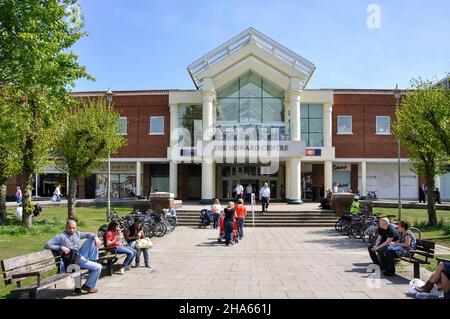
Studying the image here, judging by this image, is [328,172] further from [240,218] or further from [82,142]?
[82,142]

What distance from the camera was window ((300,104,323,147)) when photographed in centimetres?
3391

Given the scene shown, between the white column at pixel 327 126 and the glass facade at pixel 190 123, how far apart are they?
9341 millimetres

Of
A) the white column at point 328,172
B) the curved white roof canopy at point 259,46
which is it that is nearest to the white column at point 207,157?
the curved white roof canopy at point 259,46

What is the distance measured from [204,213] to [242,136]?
11662 mm

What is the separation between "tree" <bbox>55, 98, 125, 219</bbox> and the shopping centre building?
379 inches

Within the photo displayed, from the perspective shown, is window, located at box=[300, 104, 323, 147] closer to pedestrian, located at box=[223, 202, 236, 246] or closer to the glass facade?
→ the glass facade

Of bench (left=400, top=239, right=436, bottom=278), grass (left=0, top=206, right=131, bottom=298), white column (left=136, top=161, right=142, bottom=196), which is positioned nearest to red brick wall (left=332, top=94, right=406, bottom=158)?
white column (left=136, top=161, right=142, bottom=196)

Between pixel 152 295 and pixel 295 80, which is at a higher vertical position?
pixel 295 80

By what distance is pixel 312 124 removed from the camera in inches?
1346

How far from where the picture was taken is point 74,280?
26.5 ft

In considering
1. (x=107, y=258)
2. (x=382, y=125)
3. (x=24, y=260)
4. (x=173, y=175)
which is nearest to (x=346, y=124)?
(x=382, y=125)

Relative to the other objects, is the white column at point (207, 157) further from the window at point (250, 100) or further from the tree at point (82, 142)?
the tree at point (82, 142)
